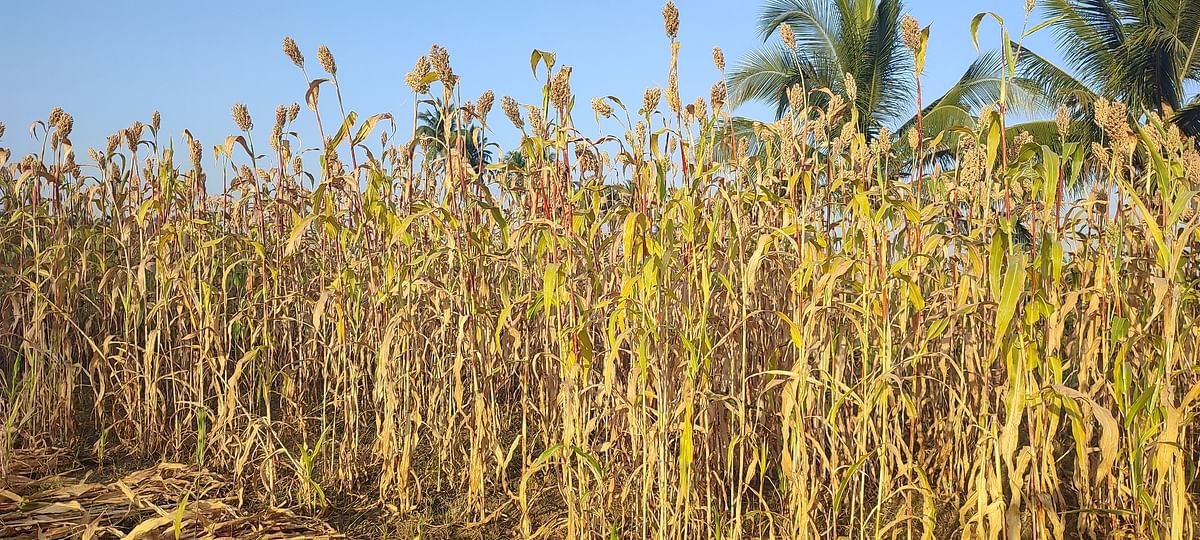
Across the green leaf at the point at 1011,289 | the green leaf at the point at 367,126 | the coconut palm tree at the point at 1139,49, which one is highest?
the coconut palm tree at the point at 1139,49

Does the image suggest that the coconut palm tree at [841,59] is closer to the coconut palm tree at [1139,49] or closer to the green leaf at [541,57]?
the coconut palm tree at [1139,49]

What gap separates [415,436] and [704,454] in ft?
2.71

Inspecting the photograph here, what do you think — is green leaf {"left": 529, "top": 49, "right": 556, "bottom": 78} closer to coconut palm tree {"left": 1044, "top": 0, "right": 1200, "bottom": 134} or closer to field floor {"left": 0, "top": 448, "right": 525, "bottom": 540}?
field floor {"left": 0, "top": 448, "right": 525, "bottom": 540}

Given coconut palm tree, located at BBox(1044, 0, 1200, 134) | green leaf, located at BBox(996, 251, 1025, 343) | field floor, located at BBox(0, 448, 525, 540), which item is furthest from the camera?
coconut palm tree, located at BBox(1044, 0, 1200, 134)

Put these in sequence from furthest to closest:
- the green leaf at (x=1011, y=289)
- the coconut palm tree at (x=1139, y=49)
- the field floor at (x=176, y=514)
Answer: the coconut palm tree at (x=1139, y=49) < the field floor at (x=176, y=514) < the green leaf at (x=1011, y=289)

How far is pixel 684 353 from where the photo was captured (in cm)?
182

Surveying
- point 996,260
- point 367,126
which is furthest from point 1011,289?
point 367,126

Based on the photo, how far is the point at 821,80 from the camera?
14.9 m

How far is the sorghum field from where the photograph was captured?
170cm

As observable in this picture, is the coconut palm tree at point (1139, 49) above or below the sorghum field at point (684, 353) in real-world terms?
above

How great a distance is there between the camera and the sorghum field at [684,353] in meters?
1.70

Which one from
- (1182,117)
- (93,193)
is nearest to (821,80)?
(1182,117)

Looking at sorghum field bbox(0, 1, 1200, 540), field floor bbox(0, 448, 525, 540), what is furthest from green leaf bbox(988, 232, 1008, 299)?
field floor bbox(0, 448, 525, 540)

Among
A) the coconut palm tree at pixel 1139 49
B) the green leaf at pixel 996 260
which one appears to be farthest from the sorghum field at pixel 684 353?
the coconut palm tree at pixel 1139 49
